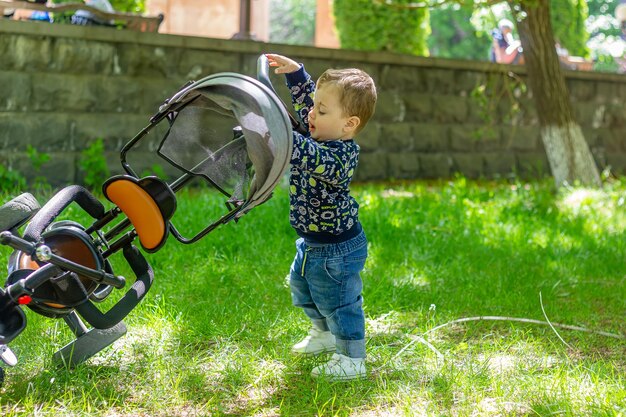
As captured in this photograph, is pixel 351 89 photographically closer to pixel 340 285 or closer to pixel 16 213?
pixel 340 285

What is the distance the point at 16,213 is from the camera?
277 cm

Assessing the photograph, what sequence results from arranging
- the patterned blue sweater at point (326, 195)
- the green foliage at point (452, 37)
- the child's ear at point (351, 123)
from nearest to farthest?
the patterned blue sweater at point (326, 195)
the child's ear at point (351, 123)
the green foliage at point (452, 37)

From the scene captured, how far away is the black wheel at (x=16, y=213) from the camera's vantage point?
274 centimetres

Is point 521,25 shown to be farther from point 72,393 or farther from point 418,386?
point 72,393

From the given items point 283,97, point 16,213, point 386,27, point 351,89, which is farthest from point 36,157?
point 386,27

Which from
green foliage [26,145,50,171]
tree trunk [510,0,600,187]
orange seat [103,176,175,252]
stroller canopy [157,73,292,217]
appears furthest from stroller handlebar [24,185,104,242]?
tree trunk [510,0,600,187]

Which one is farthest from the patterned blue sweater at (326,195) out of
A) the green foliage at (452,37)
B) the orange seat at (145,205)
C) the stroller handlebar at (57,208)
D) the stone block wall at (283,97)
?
the green foliage at (452,37)

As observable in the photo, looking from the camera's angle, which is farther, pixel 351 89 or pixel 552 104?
pixel 552 104

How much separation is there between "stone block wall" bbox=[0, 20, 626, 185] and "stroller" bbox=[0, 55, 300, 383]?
4.26m

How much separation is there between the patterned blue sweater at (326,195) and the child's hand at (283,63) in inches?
1.1

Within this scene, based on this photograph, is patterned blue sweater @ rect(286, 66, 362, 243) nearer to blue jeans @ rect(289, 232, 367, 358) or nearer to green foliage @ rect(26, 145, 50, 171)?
blue jeans @ rect(289, 232, 367, 358)

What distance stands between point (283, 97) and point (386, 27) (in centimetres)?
348

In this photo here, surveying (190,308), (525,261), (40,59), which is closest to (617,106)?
(525,261)

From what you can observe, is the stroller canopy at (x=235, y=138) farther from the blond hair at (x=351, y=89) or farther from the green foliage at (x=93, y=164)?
the green foliage at (x=93, y=164)
